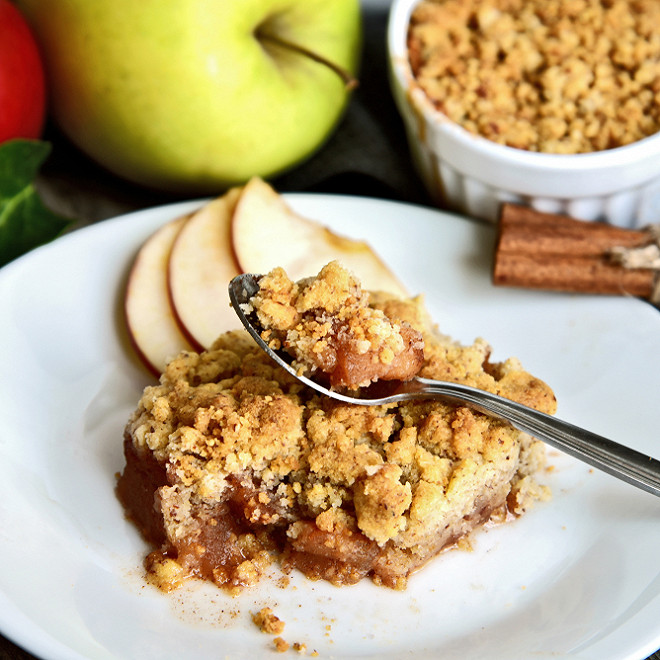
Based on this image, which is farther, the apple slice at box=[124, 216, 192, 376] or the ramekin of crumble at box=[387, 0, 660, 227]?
the ramekin of crumble at box=[387, 0, 660, 227]

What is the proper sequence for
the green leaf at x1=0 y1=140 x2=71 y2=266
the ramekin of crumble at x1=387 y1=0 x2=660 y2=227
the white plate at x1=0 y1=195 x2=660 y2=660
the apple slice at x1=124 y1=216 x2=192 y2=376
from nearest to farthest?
the white plate at x1=0 y1=195 x2=660 y2=660, the apple slice at x1=124 y1=216 x2=192 y2=376, the ramekin of crumble at x1=387 y1=0 x2=660 y2=227, the green leaf at x1=0 y1=140 x2=71 y2=266

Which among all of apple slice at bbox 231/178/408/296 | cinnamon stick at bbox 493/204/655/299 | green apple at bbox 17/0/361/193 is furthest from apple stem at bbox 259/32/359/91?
cinnamon stick at bbox 493/204/655/299

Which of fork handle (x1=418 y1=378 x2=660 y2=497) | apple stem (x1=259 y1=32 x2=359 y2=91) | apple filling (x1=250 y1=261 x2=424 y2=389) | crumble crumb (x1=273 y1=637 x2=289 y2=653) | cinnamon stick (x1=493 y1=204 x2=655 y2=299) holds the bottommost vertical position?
crumble crumb (x1=273 y1=637 x2=289 y2=653)

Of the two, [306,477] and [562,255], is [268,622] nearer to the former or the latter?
[306,477]

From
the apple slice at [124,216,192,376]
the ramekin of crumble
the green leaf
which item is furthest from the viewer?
the green leaf

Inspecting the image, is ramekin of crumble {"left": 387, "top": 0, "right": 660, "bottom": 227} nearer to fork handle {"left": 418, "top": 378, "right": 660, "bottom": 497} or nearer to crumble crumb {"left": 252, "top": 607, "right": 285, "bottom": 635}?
fork handle {"left": 418, "top": 378, "right": 660, "bottom": 497}

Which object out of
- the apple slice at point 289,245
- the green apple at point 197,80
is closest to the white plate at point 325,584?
the apple slice at point 289,245

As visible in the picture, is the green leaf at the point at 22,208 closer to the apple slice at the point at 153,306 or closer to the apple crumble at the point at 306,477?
the apple slice at the point at 153,306

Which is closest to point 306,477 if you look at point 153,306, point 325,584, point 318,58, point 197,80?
point 325,584
